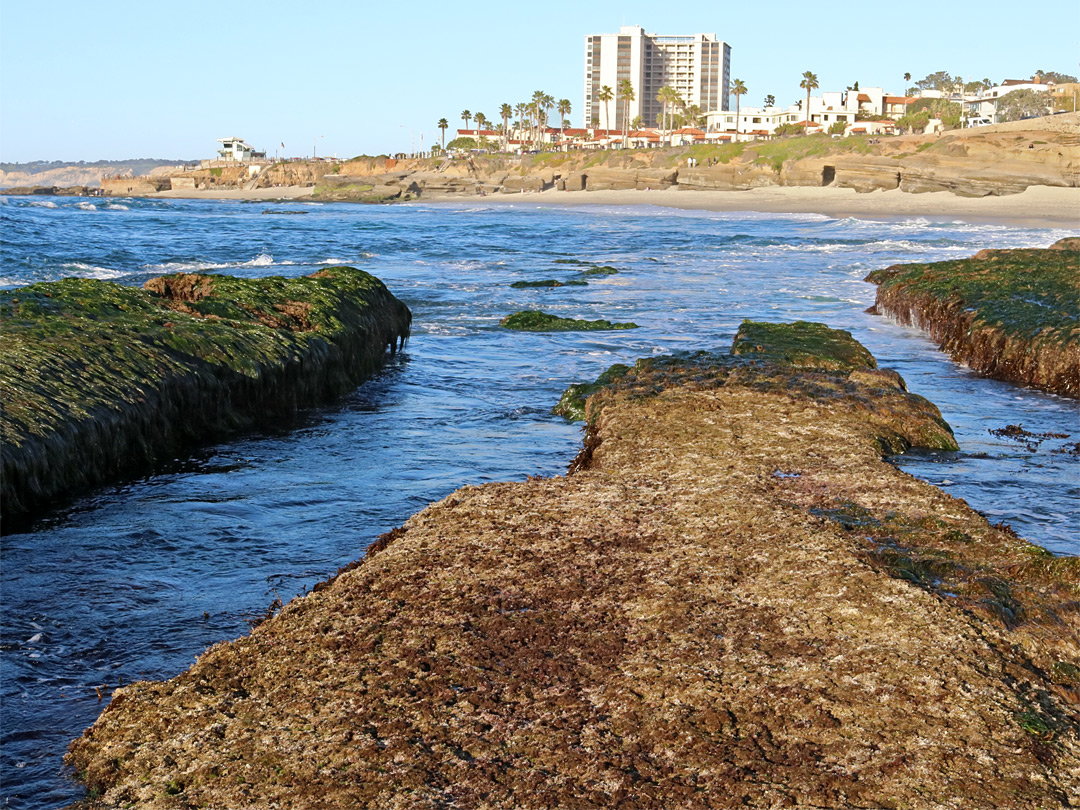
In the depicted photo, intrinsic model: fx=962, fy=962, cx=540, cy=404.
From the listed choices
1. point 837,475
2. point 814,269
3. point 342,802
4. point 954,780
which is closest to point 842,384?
point 837,475

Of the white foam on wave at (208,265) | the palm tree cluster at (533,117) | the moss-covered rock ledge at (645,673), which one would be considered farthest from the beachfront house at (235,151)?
the moss-covered rock ledge at (645,673)

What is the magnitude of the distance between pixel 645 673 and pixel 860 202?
66.3m

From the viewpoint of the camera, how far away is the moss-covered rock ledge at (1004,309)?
11.1 meters

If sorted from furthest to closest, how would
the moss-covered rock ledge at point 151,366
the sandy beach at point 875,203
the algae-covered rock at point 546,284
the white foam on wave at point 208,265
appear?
the sandy beach at point 875,203
the white foam on wave at point 208,265
the algae-covered rock at point 546,284
the moss-covered rock ledge at point 151,366

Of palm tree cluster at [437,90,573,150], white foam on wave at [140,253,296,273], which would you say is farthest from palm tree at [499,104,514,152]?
white foam on wave at [140,253,296,273]

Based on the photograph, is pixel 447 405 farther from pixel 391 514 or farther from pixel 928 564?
pixel 928 564

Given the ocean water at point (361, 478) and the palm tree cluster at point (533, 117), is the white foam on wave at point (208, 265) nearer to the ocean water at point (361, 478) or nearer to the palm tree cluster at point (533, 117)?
the ocean water at point (361, 478)

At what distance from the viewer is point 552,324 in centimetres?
1586

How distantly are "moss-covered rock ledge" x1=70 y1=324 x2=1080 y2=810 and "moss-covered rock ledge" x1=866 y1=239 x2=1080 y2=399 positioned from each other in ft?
22.5

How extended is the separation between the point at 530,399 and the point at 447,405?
3.02ft

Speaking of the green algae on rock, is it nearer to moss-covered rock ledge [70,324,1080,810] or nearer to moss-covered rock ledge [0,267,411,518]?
moss-covered rock ledge [0,267,411,518]

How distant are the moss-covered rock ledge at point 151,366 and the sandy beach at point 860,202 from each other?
39.9 metres

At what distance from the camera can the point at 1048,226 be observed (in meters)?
42.0

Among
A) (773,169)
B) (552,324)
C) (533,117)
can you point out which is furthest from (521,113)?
(552,324)
